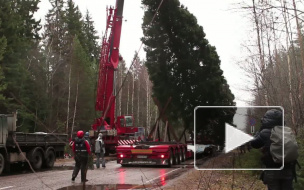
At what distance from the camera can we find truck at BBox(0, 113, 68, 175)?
15.2 metres

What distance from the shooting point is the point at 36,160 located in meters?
17.2

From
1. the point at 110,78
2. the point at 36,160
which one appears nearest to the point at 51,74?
the point at 110,78

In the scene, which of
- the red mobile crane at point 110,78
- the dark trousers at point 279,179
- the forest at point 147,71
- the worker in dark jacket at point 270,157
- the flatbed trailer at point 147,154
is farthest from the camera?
the forest at point 147,71

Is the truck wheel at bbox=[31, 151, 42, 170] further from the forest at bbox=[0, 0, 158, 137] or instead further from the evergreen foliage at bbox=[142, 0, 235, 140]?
the evergreen foliage at bbox=[142, 0, 235, 140]

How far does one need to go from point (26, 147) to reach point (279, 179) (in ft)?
45.3

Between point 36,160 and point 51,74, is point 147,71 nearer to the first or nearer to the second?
point 51,74

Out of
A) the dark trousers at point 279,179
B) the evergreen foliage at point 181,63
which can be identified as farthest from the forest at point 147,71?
→ the dark trousers at point 279,179

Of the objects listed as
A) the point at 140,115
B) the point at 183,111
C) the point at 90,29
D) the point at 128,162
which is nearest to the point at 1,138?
the point at 128,162

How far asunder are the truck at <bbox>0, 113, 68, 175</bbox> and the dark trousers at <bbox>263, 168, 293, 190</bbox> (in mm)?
10395

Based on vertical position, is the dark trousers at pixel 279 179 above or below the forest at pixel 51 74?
below

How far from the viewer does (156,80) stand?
31734mm

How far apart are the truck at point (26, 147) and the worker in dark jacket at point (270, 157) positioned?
10442 mm

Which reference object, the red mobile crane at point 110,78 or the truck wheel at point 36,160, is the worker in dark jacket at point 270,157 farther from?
the red mobile crane at point 110,78

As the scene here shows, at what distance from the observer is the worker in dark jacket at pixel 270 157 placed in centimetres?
461
